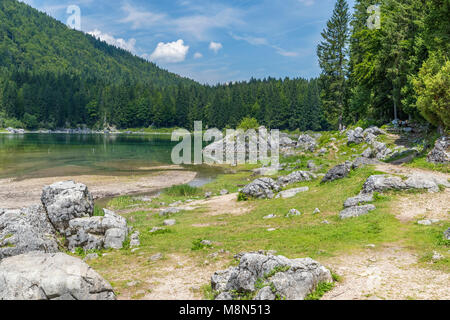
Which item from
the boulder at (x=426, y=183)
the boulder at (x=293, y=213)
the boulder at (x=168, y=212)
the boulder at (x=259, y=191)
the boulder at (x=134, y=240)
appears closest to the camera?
the boulder at (x=134, y=240)

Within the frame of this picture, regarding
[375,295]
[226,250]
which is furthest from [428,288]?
[226,250]

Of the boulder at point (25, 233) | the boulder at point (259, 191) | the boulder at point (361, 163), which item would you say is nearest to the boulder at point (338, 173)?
the boulder at point (361, 163)

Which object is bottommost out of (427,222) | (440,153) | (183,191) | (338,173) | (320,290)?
(183,191)

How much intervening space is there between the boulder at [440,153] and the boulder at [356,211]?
12.0 m

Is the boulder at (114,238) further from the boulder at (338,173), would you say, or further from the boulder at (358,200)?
the boulder at (338,173)

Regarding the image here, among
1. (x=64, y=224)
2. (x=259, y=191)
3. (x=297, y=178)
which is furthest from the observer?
(x=297, y=178)

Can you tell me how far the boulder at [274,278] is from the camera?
9.32 m

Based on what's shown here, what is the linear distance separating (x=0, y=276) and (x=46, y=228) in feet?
35.9

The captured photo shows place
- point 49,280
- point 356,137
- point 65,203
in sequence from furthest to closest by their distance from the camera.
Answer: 1. point 356,137
2. point 65,203
3. point 49,280

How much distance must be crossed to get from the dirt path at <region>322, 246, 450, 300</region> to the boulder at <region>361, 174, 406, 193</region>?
919 centimetres

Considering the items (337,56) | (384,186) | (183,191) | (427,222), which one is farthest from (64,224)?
(337,56)

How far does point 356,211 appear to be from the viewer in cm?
1902

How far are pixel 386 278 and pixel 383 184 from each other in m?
12.6

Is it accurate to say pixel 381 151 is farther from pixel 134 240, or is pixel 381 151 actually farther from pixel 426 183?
pixel 134 240
